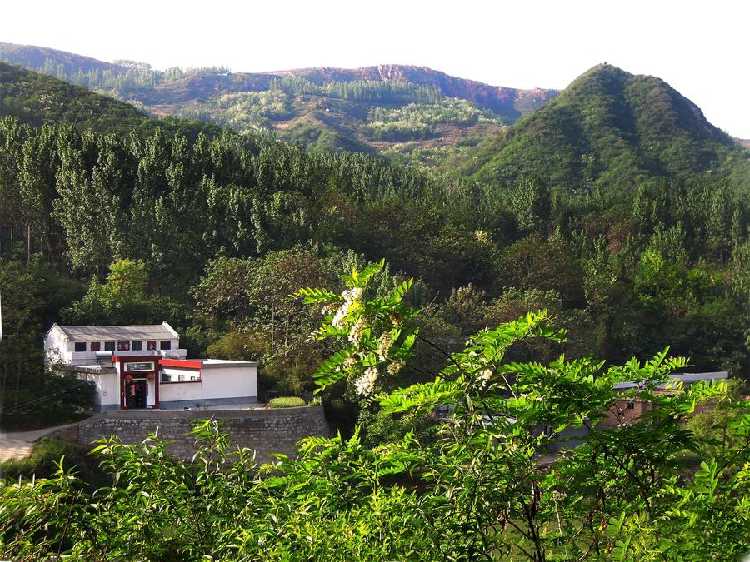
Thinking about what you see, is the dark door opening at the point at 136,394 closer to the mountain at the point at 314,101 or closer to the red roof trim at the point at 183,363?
the red roof trim at the point at 183,363

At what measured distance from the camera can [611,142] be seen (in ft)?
138

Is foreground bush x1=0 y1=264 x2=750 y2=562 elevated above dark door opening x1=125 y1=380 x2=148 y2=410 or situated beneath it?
elevated above

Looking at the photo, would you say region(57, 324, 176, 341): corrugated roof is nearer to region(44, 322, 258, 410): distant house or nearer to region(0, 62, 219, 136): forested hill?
region(44, 322, 258, 410): distant house

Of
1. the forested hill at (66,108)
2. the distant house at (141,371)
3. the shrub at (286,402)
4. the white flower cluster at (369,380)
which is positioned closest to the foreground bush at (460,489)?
the white flower cluster at (369,380)

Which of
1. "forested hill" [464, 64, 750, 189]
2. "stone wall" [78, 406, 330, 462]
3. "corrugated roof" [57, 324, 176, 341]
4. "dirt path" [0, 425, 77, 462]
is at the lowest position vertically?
"stone wall" [78, 406, 330, 462]

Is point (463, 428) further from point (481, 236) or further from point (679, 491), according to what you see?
point (481, 236)

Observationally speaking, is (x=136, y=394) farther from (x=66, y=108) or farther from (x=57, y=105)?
(x=57, y=105)

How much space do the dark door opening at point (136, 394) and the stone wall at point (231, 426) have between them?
981mm

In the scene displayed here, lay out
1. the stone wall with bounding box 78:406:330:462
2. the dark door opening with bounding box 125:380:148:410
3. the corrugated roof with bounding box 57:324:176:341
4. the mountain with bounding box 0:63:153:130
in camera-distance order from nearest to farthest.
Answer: the stone wall with bounding box 78:406:330:462 → the dark door opening with bounding box 125:380:148:410 → the corrugated roof with bounding box 57:324:176:341 → the mountain with bounding box 0:63:153:130

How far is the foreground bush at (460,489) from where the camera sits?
66.2 inches

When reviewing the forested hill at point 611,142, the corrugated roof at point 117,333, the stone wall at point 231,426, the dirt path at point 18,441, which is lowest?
the stone wall at point 231,426

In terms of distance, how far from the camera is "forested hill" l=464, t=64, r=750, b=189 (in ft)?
130

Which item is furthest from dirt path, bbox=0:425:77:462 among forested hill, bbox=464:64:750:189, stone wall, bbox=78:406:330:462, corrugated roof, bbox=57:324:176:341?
forested hill, bbox=464:64:750:189

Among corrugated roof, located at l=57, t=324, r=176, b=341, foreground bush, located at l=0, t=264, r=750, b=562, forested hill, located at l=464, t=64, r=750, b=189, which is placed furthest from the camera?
forested hill, located at l=464, t=64, r=750, b=189
